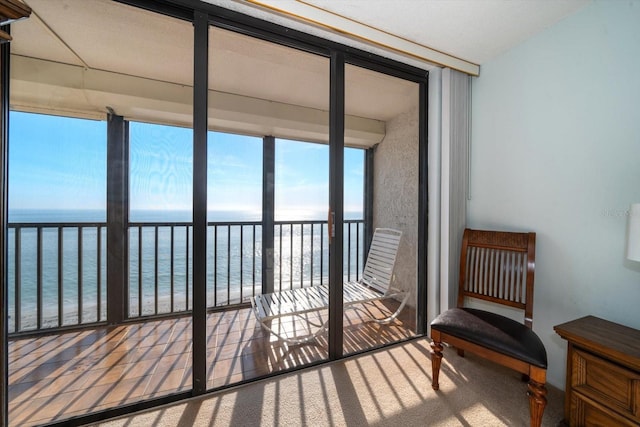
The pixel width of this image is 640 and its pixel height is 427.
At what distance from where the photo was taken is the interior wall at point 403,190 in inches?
95.5

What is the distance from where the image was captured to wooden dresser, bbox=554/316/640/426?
1148mm

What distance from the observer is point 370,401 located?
5.34 feet

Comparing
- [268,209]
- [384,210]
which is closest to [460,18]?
[384,210]

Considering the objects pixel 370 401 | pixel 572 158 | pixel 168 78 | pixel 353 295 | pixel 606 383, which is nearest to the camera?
pixel 606 383

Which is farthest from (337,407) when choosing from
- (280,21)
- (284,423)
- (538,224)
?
(280,21)

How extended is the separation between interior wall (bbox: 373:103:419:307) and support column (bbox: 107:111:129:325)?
202 cm

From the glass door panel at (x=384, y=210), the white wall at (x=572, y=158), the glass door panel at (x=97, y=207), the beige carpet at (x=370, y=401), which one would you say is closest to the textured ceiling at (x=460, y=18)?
the white wall at (x=572, y=158)

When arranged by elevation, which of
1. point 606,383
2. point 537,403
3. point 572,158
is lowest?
point 537,403

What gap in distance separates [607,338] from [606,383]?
0.68ft

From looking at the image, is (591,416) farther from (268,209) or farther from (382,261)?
(268,209)

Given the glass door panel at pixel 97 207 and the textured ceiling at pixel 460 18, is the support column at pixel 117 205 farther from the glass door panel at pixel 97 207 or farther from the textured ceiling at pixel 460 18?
the textured ceiling at pixel 460 18

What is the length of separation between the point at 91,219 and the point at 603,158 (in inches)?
130

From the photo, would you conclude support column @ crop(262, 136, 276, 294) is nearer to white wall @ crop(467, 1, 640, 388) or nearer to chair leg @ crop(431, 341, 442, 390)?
chair leg @ crop(431, 341, 442, 390)

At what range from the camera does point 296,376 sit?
188cm
